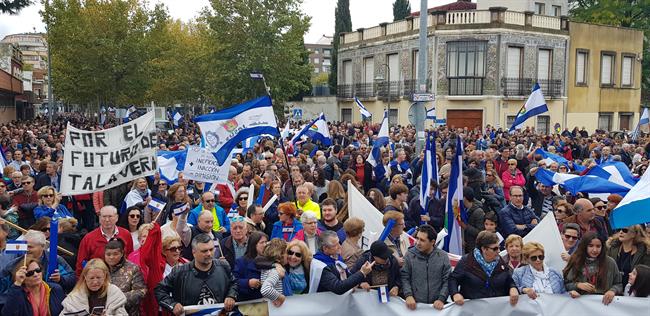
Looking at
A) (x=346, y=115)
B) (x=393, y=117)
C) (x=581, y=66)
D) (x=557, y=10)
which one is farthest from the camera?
(x=346, y=115)

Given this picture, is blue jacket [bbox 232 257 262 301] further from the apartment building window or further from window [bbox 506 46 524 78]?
window [bbox 506 46 524 78]

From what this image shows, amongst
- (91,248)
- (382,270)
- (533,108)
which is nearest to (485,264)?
(382,270)

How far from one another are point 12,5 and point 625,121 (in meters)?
36.9

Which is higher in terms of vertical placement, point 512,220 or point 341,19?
point 341,19

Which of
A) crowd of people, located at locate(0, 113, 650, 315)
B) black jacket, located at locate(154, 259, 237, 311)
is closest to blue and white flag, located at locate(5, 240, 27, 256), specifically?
crowd of people, located at locate(0, 113, 650, 315)

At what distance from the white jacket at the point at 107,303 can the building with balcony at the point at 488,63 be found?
31530mm

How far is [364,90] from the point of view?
42.8 meters

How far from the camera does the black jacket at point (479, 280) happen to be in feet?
19.2

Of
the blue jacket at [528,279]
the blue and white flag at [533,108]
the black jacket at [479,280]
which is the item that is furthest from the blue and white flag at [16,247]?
the blue and white flag at [533,108]

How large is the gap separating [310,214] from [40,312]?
2.83 meters

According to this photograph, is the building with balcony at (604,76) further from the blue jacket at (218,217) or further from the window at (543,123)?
the blue jacket at (218,217)

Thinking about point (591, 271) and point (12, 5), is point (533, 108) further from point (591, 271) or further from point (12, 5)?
point (12, 5)

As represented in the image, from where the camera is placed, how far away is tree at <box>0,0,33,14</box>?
54.2ft

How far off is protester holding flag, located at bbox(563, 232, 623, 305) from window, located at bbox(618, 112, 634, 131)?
3904cm
